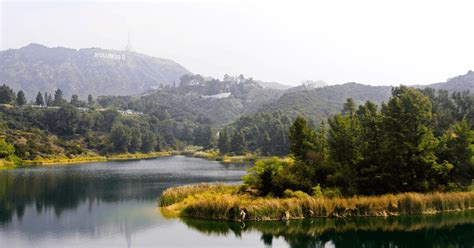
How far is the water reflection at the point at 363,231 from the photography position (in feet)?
108

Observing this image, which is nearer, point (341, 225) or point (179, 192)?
point (341, 225)

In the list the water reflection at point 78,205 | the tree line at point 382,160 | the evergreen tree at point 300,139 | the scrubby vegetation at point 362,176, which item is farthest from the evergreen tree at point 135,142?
the tree line at point 382,160

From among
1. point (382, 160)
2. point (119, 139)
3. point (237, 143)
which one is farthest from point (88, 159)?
point (382, 160)

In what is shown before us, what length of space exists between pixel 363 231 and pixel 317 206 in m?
4.69

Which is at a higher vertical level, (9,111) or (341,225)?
(9,111)

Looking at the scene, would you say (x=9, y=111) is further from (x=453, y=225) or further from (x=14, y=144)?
(x=453, y=225)

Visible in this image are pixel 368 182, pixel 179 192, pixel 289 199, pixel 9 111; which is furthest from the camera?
pixel 9 111

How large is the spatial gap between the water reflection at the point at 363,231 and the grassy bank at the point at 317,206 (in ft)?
3.10

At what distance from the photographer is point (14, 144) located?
12169cm

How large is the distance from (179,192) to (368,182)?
1816 cm

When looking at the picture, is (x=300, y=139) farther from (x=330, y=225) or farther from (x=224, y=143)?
(x=224, y=143)

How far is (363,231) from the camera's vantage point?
117ft

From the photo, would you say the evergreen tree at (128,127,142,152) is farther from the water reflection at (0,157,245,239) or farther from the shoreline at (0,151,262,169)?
the water reflection at (0,157,245,239)

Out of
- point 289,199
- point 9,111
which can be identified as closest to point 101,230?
point 289,199
